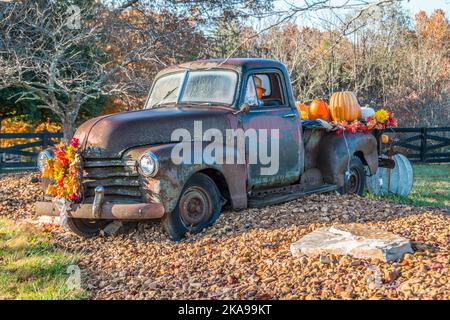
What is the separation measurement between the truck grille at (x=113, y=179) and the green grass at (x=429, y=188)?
3947mm

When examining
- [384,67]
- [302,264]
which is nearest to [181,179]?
[302,264]

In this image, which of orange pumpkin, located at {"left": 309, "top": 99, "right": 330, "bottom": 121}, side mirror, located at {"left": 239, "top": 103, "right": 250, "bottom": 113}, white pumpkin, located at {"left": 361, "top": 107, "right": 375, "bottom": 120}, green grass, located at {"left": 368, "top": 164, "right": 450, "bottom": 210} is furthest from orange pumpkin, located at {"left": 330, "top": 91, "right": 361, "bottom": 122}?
side mirror, located at {"left": 239, "top": 103, "right": 250, "bottom": 113}

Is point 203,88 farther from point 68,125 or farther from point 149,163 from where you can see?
point 68,125

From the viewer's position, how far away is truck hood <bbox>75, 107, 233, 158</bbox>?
20.7 ft

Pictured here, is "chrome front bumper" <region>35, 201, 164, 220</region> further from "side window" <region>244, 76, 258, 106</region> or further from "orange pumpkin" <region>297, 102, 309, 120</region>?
"orange pumpkin" <region>297, 102, 309, 120</region>

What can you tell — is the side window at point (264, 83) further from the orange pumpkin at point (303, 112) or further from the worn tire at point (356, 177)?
the worn tire at point (356, 177)

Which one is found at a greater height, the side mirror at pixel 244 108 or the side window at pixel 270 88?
the side window at pixel 270 88

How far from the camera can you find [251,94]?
24.0 ft

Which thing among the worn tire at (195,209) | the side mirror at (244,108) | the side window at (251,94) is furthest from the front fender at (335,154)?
the worn tire at (195,209)

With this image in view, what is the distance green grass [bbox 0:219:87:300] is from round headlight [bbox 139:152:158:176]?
42.1 inches

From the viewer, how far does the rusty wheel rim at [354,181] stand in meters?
8.93

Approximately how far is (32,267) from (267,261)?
6.81 ft

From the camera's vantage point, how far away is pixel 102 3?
1173 cm
